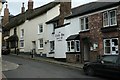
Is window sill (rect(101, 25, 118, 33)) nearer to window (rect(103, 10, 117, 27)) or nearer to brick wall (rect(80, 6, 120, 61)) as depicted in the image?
brick wall (rect(80, 6, 120, 61))

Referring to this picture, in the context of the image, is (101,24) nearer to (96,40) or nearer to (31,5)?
(96,40)

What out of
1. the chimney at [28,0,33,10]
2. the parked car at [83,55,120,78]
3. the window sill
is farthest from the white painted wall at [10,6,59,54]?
the parked car at [83,55,120,78]

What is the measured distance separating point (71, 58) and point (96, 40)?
4154mm

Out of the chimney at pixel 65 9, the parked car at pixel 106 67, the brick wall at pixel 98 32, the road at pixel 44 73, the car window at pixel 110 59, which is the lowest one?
the road at pixel 44 73

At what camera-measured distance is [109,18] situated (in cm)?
2494

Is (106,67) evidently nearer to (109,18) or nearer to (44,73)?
(44,73)

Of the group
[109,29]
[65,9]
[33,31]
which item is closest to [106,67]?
[109,29]

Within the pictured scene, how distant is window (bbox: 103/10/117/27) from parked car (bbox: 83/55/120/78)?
22.0 ft

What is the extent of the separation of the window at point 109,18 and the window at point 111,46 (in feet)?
4.93

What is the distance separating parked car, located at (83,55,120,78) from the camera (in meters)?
16.8

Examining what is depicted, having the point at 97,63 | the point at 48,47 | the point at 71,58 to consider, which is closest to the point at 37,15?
the point at 48,47

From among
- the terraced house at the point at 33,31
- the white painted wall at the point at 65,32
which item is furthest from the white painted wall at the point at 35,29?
the white painted wall at the point at 65,32

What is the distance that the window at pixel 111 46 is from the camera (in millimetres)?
23922

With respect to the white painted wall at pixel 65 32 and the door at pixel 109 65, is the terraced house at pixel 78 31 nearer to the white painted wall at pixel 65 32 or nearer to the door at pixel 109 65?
the white painted wall at pixel 65 32
